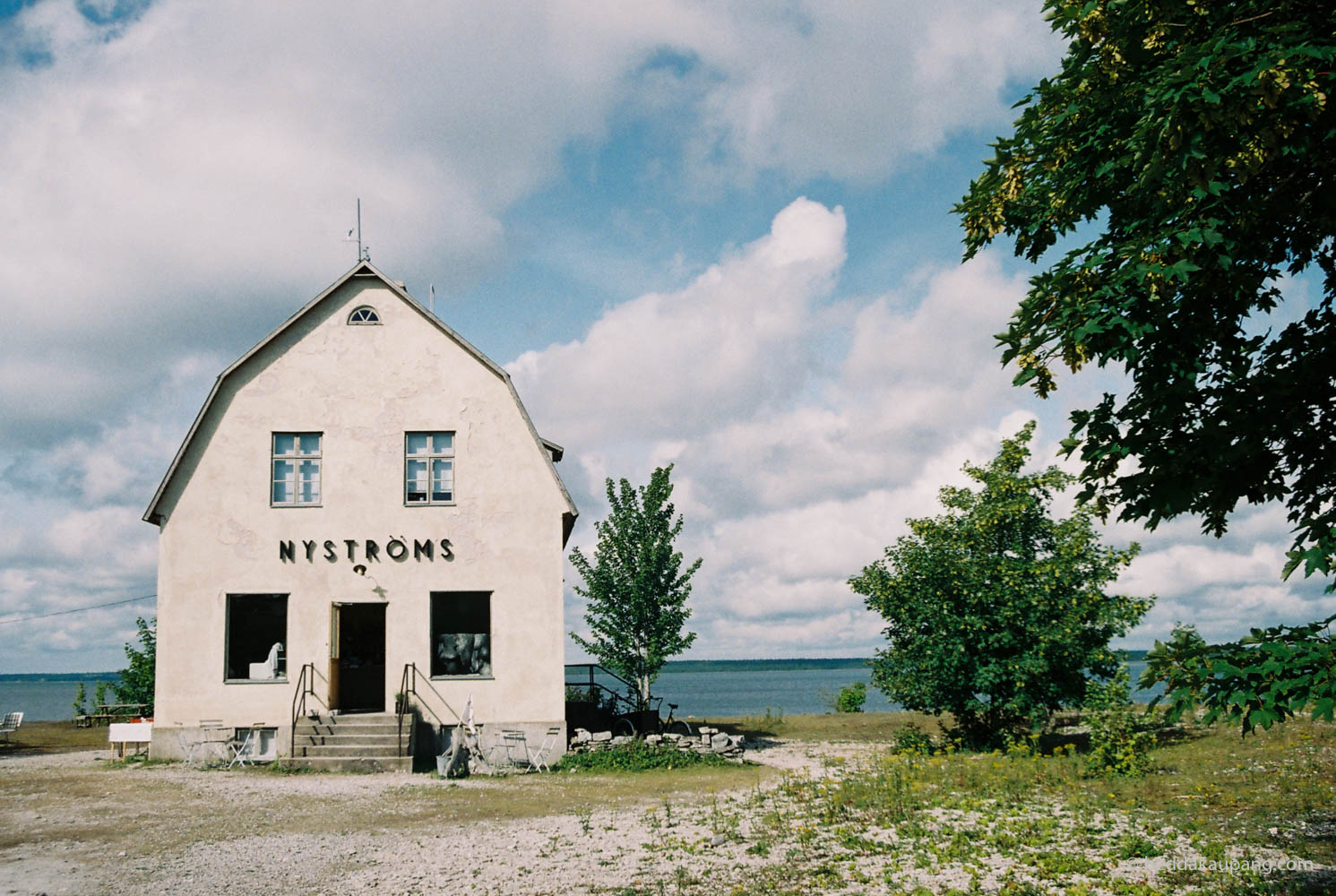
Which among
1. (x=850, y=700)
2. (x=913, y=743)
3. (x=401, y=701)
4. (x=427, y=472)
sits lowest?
(x=850, y=700)

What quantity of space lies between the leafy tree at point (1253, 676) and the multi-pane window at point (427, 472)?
16.8 meters

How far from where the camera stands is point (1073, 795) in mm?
12977

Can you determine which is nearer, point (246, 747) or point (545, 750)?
point (246, 747)

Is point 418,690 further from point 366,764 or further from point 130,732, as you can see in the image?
point 130,732

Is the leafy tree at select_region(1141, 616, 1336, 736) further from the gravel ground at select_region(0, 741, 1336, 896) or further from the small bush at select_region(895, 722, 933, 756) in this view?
the small bush at select_region(895, 722, 933, 756)

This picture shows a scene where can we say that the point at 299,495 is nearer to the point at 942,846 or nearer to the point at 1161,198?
the point at 942,846

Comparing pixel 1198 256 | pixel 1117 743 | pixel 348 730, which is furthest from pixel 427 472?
pixel 1198 256

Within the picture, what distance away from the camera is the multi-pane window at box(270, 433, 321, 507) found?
20594 millimetres

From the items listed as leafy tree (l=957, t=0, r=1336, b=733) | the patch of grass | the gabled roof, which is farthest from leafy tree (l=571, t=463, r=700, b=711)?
leafy tree (l=957, t=0, r=1336, b=733)

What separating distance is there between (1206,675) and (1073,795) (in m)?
8.77

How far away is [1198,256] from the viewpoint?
5707 mm

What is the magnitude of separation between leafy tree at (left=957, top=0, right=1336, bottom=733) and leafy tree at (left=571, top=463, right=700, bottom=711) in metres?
25.8

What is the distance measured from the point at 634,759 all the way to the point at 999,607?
7614 millimetres

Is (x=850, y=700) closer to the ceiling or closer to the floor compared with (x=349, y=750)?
closer to the floor
